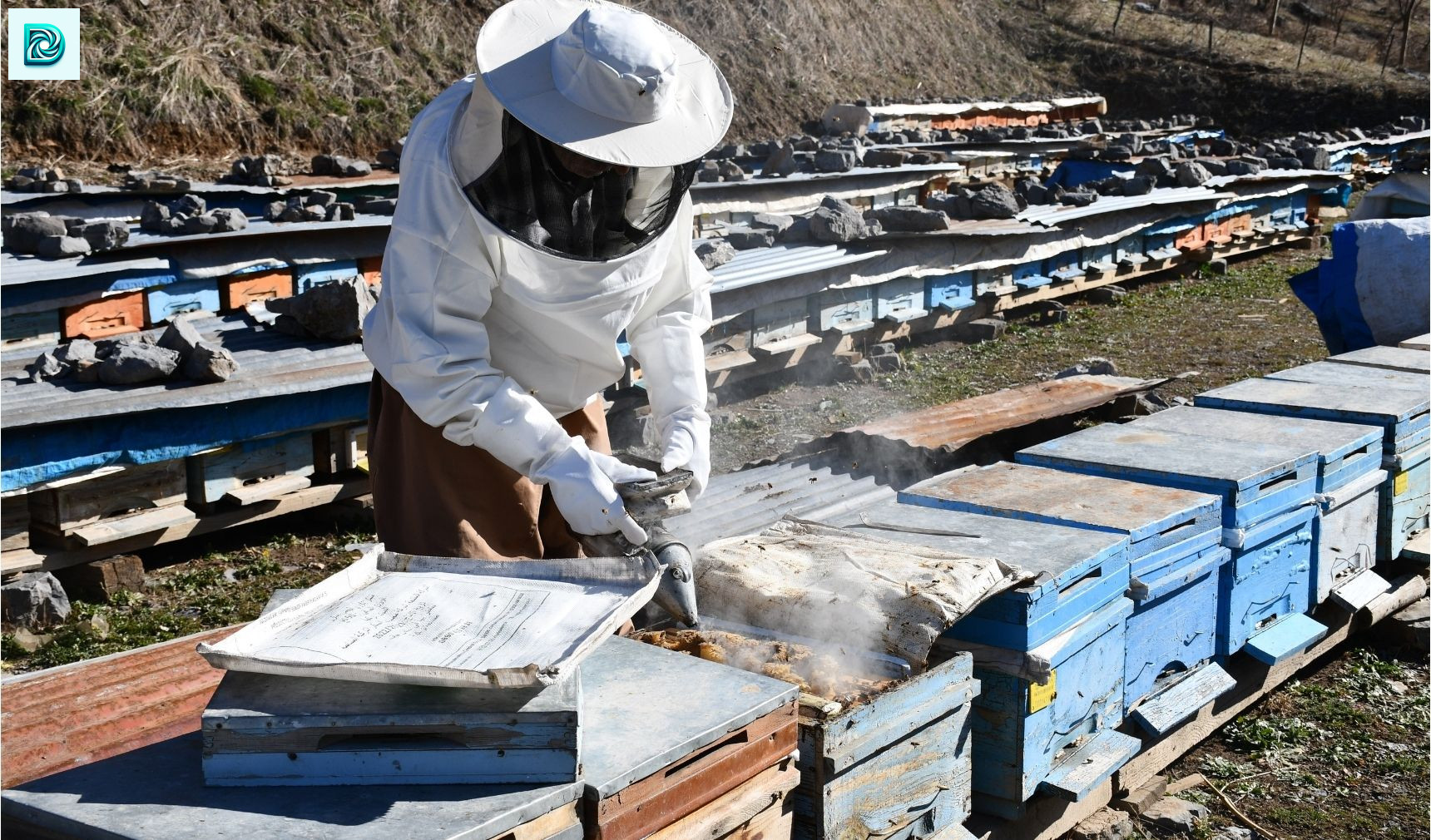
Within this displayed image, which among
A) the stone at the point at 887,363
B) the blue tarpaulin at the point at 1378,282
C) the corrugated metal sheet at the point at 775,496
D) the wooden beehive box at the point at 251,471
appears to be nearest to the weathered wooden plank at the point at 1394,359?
the blue tarpaulin at the point at 1378,282

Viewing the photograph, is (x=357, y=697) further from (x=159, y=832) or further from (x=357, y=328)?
(x=357, y=328)

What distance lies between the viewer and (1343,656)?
398 cm

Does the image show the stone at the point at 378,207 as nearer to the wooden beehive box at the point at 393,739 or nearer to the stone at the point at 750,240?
the stone at the point at 750,240

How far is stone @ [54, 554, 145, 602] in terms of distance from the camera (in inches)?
167

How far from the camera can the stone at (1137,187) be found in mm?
10557

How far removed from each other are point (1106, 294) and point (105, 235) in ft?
22.3

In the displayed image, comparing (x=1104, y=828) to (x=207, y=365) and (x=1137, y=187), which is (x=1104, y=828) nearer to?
(x=207, y=365)

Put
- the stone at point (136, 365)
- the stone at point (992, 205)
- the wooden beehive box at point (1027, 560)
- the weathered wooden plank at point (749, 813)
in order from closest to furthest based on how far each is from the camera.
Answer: the weathered wooden plank at point (749, 813) → the wooden beehive box at point (1027, 560) → the stone at point (136, 365) → the stone at point (992, 205)

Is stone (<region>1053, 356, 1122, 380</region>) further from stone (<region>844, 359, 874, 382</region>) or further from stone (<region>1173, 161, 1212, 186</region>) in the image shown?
stone (<region>1173, 161, 1212, 186</region>)

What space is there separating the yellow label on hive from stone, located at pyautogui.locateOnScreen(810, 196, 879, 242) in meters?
A: 5.10

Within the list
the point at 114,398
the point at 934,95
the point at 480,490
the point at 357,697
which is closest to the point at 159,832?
the point at 357,697

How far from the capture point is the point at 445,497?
88.7 inches

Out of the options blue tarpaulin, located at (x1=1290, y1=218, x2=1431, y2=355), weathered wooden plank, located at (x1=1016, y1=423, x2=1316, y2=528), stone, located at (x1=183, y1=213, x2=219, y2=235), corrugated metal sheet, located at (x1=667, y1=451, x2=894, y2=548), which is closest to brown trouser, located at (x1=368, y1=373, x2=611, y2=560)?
corrugated metal sheet, located at (x1=667, y1=451, x2=894, y2=548)

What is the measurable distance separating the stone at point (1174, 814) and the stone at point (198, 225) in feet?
15.1
